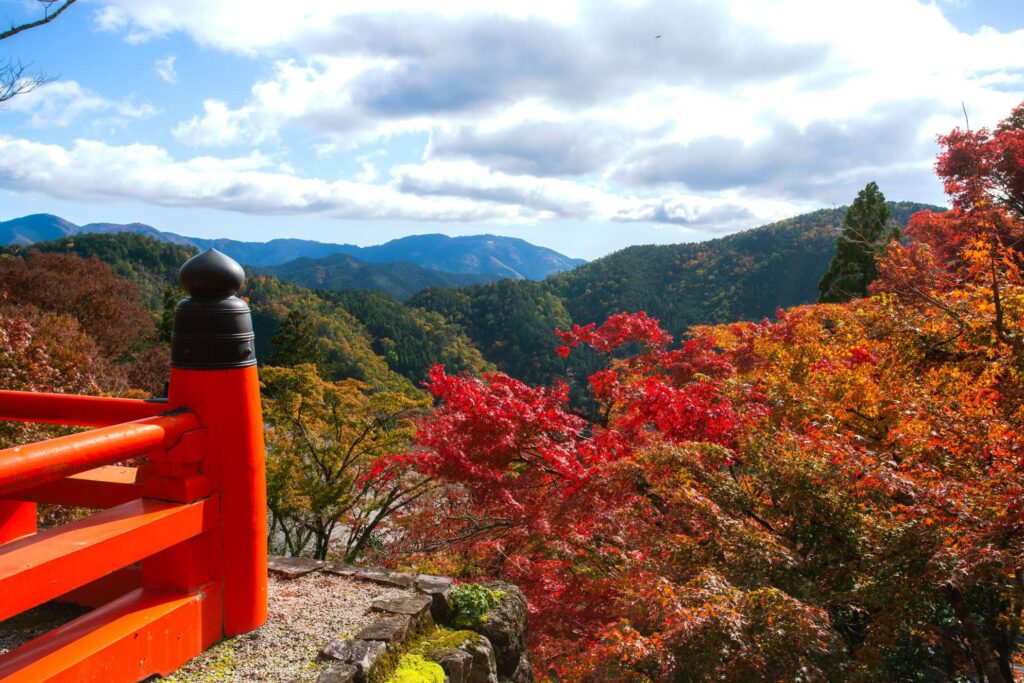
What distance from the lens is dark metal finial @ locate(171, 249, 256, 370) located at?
204cm

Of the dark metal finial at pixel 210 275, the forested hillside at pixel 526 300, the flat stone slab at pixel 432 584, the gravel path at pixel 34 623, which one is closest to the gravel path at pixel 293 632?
the flat stone slab at pixel 432 584

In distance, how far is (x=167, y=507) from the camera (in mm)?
1944

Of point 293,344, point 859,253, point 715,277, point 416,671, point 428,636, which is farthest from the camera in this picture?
point 715,277

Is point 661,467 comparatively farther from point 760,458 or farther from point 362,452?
point 362,452

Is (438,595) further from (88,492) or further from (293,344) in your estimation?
(293,344)

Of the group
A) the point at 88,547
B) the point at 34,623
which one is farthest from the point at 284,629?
the point at 88,547

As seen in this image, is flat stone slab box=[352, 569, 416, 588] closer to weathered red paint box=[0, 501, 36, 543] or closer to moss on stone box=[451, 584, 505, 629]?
moss on stone box=[451, 584, 505, 629]

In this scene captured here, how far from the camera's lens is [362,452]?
11.5 meters

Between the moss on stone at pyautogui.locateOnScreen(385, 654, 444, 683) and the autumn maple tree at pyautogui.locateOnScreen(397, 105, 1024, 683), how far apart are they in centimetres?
160

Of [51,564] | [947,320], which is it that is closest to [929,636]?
[947,320]

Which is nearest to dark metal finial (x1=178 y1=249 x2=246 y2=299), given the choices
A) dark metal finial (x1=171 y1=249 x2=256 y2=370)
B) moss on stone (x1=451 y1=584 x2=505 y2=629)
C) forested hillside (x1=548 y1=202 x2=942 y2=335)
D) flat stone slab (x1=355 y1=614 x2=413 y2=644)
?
dark metal finial (x1=171 y1=249 x2=256 y2=370)

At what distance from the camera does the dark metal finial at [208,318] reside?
2.04 metres

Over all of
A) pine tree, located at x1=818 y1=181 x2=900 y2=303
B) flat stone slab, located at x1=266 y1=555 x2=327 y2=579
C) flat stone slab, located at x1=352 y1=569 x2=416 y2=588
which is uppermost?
pine tree, located at x1=818 y1=181 x2=900 y2=303

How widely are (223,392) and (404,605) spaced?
6.82ft
